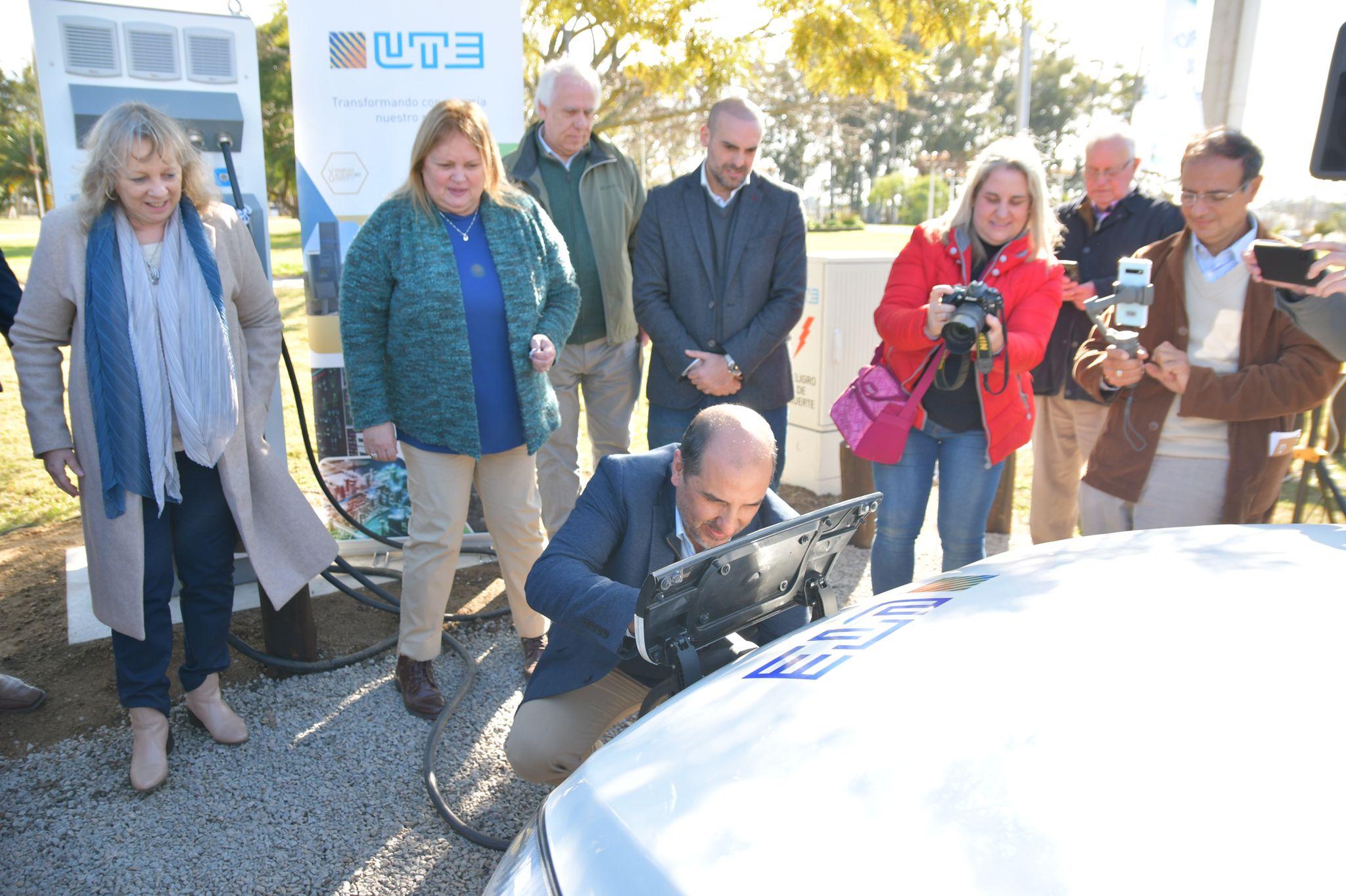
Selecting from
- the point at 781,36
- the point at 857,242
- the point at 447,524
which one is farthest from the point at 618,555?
the point at 857,242

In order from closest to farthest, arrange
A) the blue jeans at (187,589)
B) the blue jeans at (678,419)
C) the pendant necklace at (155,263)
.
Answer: the pendant necklace at (155,263), the blue jeans at (187,589), the blue jeans at (678,419)

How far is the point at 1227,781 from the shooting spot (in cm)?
131

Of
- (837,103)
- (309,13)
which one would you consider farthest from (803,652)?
(837,103)

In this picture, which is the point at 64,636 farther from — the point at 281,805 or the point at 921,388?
the point at 921,388

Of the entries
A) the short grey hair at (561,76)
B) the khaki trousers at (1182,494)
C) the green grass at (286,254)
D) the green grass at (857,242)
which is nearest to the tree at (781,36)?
the green grass at (857,242)

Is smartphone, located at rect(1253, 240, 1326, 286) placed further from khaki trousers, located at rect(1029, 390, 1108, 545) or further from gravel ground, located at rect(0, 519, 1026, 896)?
gravel ground, located at rect(0, 519, 1026, 896)

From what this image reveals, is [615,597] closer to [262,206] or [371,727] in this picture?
[371,727]

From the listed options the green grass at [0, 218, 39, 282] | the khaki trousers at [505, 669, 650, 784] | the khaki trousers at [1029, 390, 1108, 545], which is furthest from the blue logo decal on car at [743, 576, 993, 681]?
the green grass at [0, 218, 39, 282]

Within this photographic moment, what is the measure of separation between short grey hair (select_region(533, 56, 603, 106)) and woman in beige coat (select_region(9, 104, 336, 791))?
142 cm

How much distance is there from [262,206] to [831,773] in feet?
11.7

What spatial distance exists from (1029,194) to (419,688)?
2.81 m

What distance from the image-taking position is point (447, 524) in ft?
11.5

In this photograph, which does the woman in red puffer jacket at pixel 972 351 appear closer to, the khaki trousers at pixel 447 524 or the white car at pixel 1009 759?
the khaki trousers at pixel 447 524

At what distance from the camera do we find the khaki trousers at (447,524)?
350 centimetres
